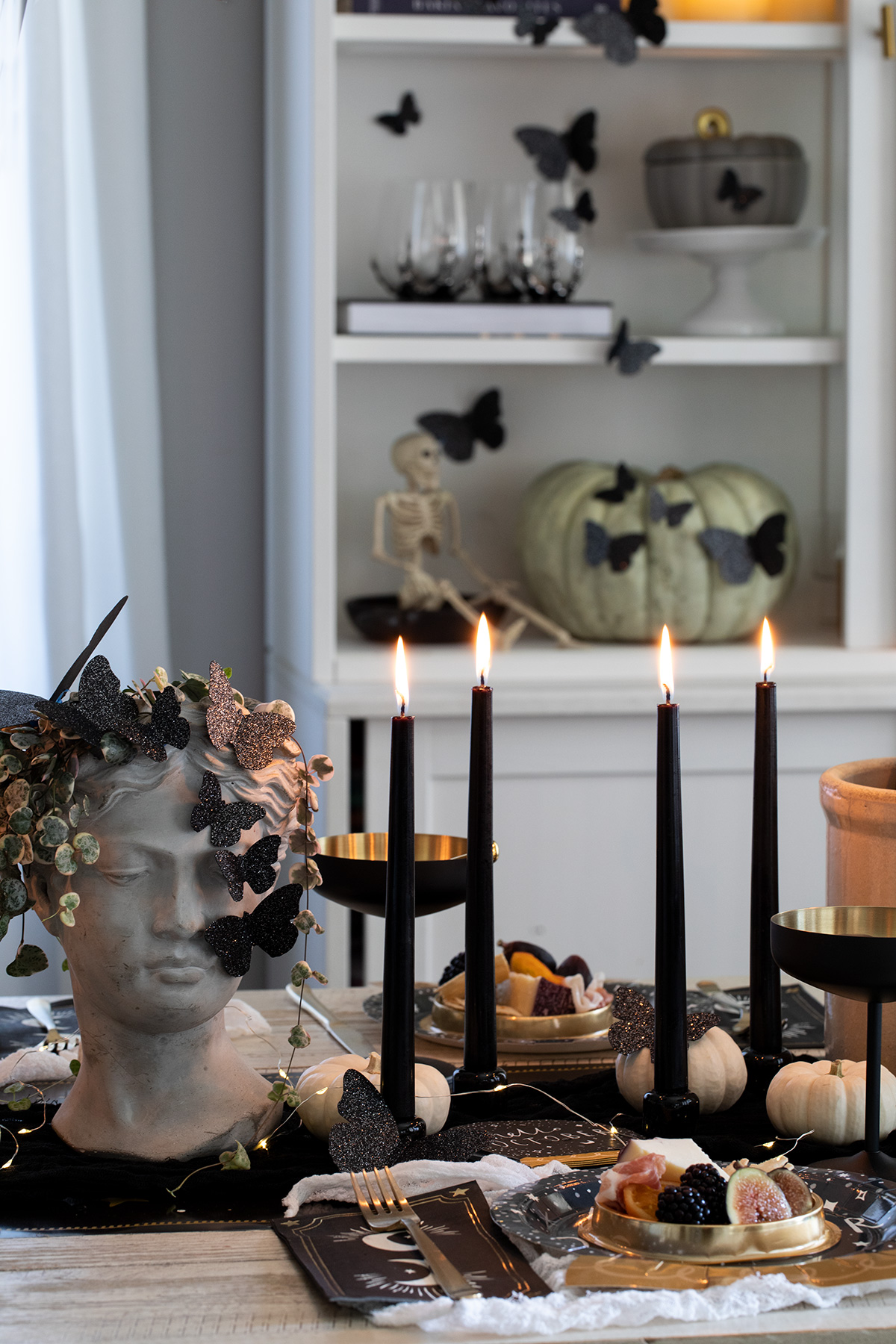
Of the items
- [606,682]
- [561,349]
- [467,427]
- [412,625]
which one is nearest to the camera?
[606,682]

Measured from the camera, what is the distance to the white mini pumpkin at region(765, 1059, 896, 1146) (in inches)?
31.2

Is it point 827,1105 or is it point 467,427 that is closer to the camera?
point 827,1105

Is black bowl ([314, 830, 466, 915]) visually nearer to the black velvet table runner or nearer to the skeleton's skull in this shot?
the black velvet table runner

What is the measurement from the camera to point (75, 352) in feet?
6.23

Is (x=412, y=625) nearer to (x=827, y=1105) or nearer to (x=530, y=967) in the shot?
(x=530, y=967)

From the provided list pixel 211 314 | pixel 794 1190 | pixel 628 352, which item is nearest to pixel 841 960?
pixel 794 1190

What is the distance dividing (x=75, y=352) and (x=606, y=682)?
812 millimetres

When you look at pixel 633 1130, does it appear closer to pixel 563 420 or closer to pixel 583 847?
pixel 583 847

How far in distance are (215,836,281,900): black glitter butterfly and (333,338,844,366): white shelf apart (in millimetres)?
1217

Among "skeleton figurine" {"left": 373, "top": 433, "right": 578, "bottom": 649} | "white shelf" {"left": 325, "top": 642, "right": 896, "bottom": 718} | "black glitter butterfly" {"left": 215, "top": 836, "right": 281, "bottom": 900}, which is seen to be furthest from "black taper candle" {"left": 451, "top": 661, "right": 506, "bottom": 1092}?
"skeleton figurine" {"left": 373, "top": 433, "right": 578, "bottom": 649}

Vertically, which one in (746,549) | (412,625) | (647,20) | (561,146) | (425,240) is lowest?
(412,625)

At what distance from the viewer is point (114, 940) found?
2.38 ft

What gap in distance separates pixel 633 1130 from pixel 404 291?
140cm

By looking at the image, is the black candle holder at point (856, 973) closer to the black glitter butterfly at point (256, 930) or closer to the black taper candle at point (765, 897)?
the black taper candle at point (765, 897)
